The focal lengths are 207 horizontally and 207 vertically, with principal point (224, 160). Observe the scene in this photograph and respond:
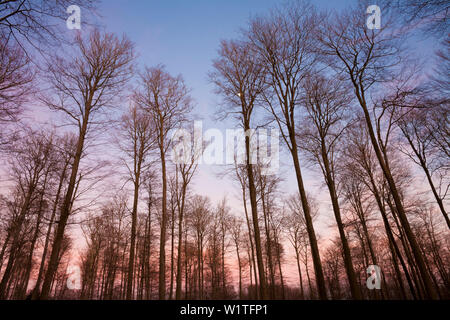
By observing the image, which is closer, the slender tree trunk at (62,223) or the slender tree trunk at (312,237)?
the slender tree trunk at (62,223)

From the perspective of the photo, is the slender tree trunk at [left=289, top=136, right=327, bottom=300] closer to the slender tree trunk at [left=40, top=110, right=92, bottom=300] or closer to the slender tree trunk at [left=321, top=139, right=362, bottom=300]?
the slender tree trunk at [left=321, top=139, right=362, bottom=300]

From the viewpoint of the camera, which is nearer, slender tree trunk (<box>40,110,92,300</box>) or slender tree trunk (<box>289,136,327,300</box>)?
slender tree trunk (<box>40,110,92,300</box>)

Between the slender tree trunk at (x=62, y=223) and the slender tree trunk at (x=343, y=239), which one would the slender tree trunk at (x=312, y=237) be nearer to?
the slender tree trunk at (x=343, y=239)

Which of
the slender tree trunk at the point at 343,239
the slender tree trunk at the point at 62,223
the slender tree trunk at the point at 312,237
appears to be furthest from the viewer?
the slender tree trunk at the point at 343,239

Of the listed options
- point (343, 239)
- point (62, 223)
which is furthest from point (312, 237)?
point (62, 223)

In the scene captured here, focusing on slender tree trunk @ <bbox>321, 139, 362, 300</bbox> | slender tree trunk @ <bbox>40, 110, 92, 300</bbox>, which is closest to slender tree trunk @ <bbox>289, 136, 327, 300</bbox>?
slender tree trunk @ <bbox>321, 139, 362, 300</bbox>

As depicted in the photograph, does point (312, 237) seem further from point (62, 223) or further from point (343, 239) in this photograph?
point (62, 223)

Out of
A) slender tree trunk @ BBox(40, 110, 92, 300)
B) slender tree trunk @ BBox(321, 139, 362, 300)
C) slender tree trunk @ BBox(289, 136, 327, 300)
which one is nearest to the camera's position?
slender tree trunk @ BBox(40, 110, 92, 300)

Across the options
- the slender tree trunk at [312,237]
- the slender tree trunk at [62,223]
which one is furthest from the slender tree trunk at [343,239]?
the slender tree trunk at [62,223]

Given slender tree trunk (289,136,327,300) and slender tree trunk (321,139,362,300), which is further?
slender tree trunk (321,139,362,300)

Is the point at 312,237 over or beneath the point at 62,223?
beneath

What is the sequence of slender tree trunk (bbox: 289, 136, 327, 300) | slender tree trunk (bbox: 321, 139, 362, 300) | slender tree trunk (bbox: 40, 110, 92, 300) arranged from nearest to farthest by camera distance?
1. slender tree trunk (bbox: 40, 110, 92, 300)
2. slender tree trunk (bbox: 289, 136, 327, 300)
3. slender tree trunk (bbox: 321, 139, 362, 300)

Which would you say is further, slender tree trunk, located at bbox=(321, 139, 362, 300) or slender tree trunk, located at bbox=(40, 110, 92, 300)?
slender tree trunk, located at bbox=(321, 139, 362, 300)
